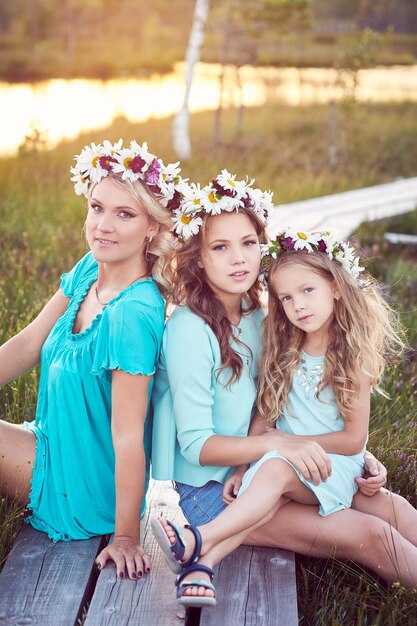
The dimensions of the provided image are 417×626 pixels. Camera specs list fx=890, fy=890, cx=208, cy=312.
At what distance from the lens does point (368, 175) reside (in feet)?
39.9

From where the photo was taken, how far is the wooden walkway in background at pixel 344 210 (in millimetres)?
7562

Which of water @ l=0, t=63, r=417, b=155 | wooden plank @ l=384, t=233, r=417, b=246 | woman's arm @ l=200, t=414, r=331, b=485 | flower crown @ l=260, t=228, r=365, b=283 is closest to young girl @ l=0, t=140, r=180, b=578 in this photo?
woman's arm @ l=200, t=414, r=331, b=485

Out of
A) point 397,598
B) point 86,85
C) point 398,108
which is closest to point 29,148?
point 397,598

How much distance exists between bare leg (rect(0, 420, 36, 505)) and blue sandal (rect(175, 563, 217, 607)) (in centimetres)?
81

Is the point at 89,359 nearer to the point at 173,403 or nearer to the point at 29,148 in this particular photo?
the point at 173,403

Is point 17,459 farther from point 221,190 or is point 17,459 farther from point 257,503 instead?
point 221,190

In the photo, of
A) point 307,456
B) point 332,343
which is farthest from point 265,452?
point 332,343

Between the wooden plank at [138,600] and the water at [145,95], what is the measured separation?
31.0ft

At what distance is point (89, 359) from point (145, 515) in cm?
69

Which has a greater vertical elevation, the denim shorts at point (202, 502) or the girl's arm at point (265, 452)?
the girl's arm at point (265, 452)

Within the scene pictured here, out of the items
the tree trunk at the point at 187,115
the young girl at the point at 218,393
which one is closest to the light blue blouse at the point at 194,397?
the young girl at the point at 218,393

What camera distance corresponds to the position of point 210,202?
3.19 m

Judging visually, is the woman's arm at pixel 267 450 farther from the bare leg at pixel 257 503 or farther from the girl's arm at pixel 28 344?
the girl's arm at pixel 28 344

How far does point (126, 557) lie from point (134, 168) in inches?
53.5
